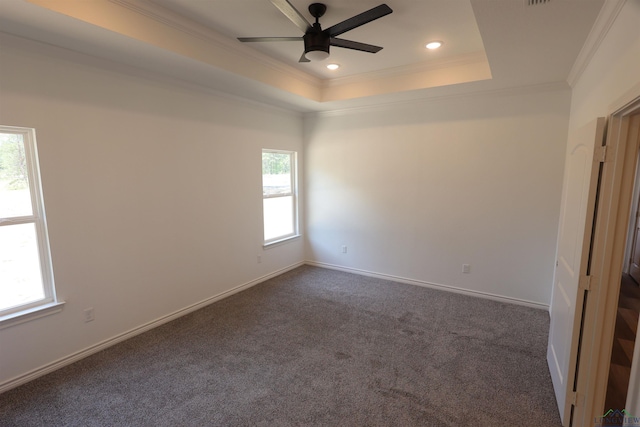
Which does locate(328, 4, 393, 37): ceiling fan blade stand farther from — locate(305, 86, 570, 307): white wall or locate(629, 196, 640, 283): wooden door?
locate(629, 196, 640, 283): wooden door

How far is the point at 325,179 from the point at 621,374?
3867mm

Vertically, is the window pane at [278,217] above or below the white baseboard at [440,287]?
above

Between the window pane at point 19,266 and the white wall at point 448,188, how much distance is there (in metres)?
3.50

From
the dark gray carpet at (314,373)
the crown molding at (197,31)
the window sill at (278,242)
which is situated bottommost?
the dark gray carpet at (314,373)

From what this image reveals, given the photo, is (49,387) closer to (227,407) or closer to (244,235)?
(227,407)

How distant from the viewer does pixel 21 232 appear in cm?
236

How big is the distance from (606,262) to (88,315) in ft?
12.4

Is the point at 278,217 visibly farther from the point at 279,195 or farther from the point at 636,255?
the point at 636,255

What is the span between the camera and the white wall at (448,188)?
3.48m

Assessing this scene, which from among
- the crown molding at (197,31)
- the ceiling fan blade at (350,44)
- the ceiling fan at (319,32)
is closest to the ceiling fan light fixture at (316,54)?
the ceiling fan at (319,32)

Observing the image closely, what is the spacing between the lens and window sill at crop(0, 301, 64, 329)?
7.35 feet

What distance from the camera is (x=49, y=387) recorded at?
2.29 metres

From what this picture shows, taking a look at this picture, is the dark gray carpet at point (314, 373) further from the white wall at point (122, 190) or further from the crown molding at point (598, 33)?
the crown molding at point (598, 33)

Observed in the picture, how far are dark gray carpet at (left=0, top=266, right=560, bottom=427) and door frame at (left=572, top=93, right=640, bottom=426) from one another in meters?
0.37
